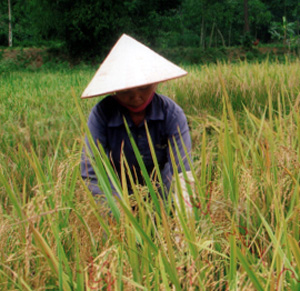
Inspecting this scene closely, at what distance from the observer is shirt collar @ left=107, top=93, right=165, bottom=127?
1.60 m

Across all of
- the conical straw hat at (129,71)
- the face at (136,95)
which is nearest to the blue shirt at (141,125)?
the face at (136,95)

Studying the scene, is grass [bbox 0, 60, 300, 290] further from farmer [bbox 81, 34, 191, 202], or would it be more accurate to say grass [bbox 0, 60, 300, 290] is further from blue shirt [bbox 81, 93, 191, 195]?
blue shirt [bbox 81, 93, 191, 195]

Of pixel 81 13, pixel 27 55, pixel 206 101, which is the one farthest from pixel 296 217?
pixel 27 55

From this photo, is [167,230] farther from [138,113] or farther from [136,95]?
[138,113]

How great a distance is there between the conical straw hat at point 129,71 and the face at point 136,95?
0.53 feet

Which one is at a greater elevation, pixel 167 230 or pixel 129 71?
pixel 129 71

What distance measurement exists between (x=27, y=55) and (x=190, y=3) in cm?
841

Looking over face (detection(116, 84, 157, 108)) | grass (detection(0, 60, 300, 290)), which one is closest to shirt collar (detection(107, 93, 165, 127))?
face (detection(116, 84, 157, 108))

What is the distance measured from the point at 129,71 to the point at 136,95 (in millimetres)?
233

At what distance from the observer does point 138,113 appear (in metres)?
1.64

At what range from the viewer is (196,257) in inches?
22.1

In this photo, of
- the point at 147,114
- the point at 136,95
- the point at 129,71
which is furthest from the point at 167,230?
the point at 147,114

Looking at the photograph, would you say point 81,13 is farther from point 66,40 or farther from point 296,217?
point 296,217

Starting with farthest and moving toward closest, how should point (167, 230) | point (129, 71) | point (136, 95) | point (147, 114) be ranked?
point (147, 114) < point (136, 95) < point (129, 71) < point (167, 230)
